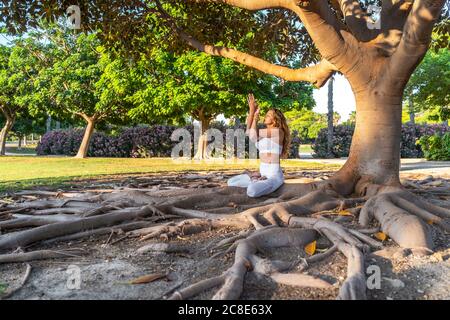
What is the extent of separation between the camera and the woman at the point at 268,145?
19.2ft

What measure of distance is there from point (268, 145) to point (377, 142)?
1669 millimetres

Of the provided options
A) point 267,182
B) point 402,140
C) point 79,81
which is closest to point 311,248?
point 267,182

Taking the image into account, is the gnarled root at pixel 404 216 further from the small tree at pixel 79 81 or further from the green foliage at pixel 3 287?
the small tree at pixel 79 81

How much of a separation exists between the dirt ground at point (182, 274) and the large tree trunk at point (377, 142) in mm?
1936

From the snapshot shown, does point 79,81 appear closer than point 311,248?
No

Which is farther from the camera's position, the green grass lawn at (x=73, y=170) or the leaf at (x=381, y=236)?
the green grass lawn at (x=73, y=170)

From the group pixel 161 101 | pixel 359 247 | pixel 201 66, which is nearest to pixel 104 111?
pixel 161 101

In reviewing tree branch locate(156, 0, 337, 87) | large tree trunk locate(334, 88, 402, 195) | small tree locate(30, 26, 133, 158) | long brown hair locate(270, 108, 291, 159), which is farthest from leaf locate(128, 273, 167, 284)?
small tree locate(30, 26, 133, 158)

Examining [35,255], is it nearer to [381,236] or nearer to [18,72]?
[381,236]

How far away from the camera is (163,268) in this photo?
136 inches

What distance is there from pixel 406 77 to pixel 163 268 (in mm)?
4530

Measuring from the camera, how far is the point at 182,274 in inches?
130

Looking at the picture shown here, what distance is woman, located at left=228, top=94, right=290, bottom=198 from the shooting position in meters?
5.84

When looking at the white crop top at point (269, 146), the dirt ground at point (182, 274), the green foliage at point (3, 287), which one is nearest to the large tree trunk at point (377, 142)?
the white crop top at point (269, 146)
